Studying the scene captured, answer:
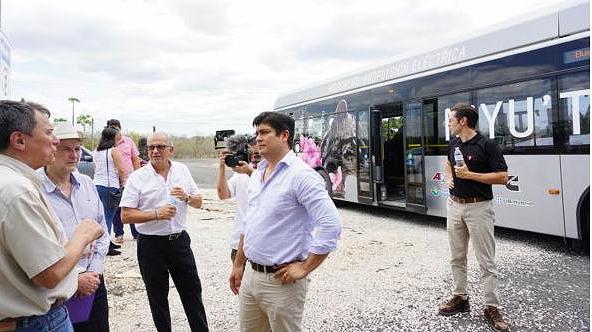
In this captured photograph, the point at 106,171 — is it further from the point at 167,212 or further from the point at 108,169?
the point at 167,212

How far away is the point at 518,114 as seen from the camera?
6684 mm

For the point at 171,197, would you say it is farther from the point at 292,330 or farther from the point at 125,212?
the point at 292,330

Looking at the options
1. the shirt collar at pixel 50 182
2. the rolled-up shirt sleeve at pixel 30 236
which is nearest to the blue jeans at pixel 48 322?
the rolled-up shirt sleeve at pixel 30 236

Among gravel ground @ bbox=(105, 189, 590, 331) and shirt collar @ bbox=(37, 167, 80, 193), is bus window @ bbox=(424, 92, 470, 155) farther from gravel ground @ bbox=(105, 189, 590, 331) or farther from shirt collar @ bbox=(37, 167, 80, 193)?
shirt collar @ bbox=(37, 167, 80, 193)

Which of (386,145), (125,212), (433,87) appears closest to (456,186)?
(125,212)

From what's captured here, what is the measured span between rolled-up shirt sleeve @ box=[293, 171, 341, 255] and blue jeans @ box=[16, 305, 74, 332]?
120 cm

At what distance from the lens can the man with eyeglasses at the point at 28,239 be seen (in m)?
1.75

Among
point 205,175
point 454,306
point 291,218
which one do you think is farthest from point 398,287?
point 205,175

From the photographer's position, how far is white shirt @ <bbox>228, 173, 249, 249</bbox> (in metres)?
3.70

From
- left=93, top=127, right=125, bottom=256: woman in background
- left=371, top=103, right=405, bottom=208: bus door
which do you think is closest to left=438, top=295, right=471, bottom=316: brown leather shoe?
left=93, top=127, right=125, bottom=256: woman in background

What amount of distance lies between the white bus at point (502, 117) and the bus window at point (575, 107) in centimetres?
1

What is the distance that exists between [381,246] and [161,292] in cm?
426

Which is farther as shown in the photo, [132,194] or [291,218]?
[132,194]

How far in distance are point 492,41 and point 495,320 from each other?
476cm
